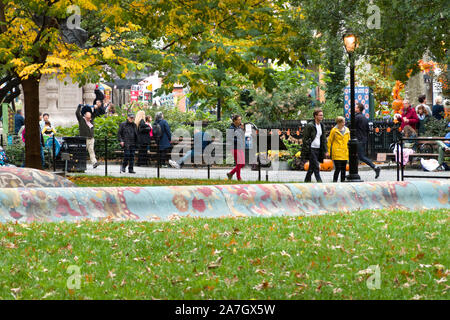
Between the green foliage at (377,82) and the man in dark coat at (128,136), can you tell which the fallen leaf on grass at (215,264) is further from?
the green foliage at (377,82)

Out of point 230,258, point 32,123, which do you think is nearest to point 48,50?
point 32,123

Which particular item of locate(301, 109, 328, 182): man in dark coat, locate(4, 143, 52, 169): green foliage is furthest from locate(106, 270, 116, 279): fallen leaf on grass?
locate(4, 143, 52, 169): green foliage

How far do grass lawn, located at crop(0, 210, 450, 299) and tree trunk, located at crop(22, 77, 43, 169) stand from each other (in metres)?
8.29

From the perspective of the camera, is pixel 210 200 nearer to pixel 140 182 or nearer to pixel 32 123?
pixel 140 182

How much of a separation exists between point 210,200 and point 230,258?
3556 mm

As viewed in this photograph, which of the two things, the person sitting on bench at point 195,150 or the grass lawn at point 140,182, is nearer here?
the grass lawn at point 140,182

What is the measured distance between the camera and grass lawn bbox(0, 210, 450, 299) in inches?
284

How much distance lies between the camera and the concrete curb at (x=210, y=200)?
1116 cm

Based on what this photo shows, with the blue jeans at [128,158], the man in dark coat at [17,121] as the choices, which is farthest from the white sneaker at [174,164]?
the man in dark coat at [17,121]

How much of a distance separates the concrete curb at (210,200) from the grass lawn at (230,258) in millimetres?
636

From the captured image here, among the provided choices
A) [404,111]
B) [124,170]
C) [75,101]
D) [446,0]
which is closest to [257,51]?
[446,0]

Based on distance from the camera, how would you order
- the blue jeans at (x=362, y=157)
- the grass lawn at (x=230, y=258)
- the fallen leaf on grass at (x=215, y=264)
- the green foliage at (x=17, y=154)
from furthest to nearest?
1. the green foliage at (x=17, y=154)
2. the blue jeans at (x=362, y=157)
3. the fallen leaf on grass at (x=215, y=264)
4. the grass lawn at (x=230, y=258)

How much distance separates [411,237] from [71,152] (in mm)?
15490

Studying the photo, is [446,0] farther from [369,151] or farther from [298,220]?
[369,151]
